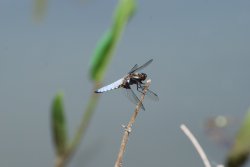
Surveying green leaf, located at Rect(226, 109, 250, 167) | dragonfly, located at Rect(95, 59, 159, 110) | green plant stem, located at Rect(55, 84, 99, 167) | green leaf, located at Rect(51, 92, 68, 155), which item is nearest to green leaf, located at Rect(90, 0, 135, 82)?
green plant stem, located at Rect(55, 84, 99, 167)

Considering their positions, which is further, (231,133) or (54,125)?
(231,133)

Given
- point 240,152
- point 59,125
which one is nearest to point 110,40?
point 59,125

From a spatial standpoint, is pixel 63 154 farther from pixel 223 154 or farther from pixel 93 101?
pixel 223 154

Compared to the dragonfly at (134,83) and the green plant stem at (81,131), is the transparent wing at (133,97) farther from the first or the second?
the green plant stem at (81,131)

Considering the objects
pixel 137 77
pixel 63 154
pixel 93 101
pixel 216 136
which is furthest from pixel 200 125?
pixel 137 77

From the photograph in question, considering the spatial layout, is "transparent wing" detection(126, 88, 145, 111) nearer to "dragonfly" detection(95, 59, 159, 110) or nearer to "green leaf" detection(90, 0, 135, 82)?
"dragonfly" detection(95, 59, 159, 110)

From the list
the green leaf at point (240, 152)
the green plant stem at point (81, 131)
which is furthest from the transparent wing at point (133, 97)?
the green plant stem at point (81, 131)

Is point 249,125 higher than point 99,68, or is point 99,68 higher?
point 99,68
